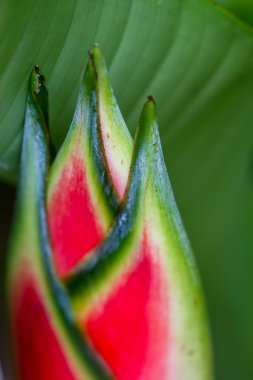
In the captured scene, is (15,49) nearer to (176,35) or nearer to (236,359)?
(176,35)

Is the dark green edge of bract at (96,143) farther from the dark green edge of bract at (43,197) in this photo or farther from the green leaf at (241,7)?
the green leaf at (241,7)

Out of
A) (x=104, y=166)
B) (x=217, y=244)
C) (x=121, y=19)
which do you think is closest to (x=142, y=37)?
(x=121, y=19)

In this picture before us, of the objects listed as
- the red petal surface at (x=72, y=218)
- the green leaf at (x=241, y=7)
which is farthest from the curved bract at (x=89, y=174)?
the green leaf at (x=241, y=7)

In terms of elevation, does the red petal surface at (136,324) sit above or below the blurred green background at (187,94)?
below

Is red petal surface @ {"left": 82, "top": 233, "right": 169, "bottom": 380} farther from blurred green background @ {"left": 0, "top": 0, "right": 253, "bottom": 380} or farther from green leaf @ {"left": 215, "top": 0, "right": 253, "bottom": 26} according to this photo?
green leaf @ {"left": 215, "top": 0, "right": 253, "bottom": 26}

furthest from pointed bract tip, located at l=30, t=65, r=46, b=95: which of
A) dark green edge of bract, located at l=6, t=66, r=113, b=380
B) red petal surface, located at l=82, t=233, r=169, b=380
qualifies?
red petal surface, located at l=82, t=233, r=169, b=380

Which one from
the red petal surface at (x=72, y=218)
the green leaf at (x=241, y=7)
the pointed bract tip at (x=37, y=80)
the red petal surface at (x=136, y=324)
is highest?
the green leaf at (x=241, y=7)

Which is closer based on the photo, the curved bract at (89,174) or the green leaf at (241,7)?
the curved bract at (89,174)
